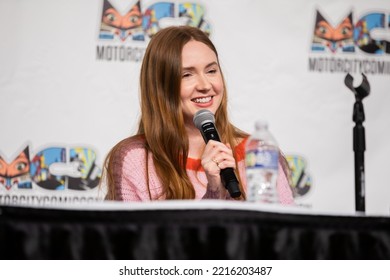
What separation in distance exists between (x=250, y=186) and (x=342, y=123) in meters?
1.43

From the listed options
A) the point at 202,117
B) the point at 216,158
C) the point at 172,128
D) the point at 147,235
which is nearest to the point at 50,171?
the point at 172,128

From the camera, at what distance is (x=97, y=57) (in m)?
2.68

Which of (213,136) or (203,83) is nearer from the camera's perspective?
(213,136)

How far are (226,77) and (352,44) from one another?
24.5 inches

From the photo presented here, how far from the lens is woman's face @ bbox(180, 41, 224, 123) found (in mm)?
2016

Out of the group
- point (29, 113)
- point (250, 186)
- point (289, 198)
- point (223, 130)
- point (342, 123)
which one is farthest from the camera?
point (342, 123)

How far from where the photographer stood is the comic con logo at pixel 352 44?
282 centimetres

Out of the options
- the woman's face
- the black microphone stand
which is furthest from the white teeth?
the black microphone stand

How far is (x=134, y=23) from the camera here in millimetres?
2703

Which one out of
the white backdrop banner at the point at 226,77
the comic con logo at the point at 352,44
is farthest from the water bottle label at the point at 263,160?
the comic con logo at the point at 352,44

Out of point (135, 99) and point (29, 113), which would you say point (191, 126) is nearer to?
point (135, 99)

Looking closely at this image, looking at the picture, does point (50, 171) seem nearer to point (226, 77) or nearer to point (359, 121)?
point (226, 77)
